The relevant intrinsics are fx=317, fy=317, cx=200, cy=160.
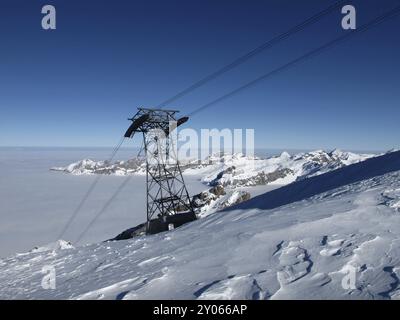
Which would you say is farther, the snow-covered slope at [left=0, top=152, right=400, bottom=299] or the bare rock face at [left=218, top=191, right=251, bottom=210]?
the bare rock face at [left=218, top=191, right=251, bottom=210]

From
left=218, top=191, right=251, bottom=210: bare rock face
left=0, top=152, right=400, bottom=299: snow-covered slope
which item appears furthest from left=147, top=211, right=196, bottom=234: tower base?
left=218, top=191, right=251, bottom=210: bare rock face

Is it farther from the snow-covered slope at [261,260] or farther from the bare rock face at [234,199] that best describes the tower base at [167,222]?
the bare rock face at [234,199]

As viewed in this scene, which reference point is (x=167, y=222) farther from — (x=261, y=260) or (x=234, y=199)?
(x=234, y=199)

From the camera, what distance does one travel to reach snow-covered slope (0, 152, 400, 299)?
524 centimetres

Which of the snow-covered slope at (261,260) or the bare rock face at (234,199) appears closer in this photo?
the snow-covered slope at (261,260)

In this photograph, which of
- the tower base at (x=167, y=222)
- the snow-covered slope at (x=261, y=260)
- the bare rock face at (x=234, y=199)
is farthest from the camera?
the bare rock face at (x=234, y=199)

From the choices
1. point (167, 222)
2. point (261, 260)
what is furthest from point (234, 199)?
point (261, 260)

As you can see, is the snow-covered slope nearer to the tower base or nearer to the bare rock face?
the tower base

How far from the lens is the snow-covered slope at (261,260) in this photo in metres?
5.24

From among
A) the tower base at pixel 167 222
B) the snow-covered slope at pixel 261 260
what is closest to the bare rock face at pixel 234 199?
the tower base at pixel 167 222

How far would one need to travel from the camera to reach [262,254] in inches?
272

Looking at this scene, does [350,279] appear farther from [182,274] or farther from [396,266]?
[182,274]

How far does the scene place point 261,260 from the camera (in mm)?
6590
